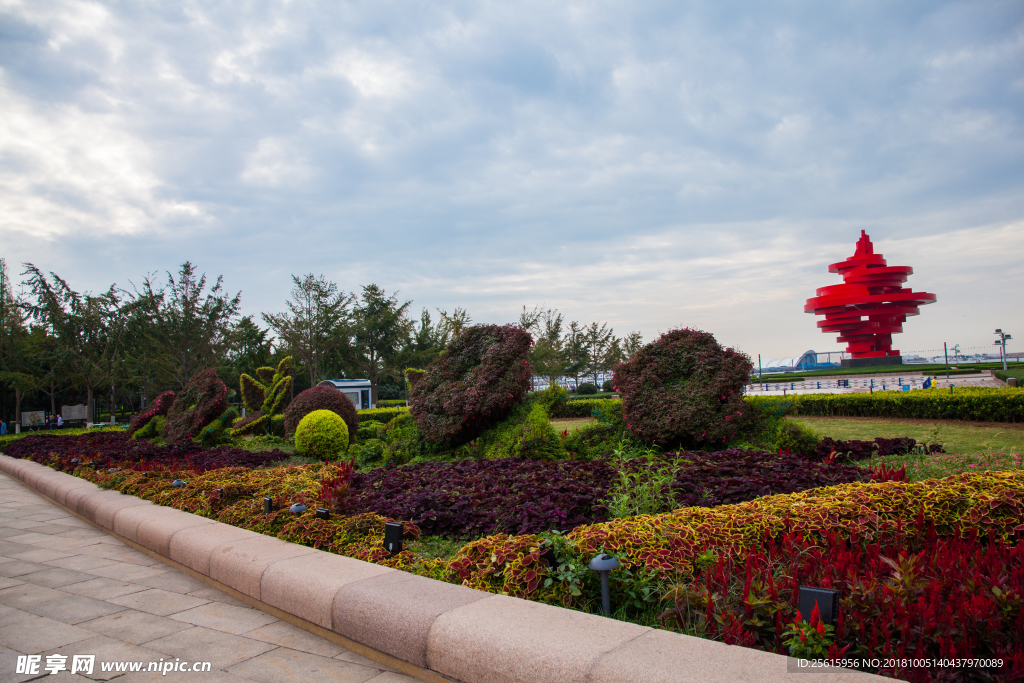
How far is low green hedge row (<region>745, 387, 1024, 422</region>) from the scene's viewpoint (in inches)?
440

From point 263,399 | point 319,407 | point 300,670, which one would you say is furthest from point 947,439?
point 263,399

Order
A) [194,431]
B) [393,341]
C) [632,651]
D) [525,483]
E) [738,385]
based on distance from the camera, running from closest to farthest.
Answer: [632,651] → [525,483] → [738,385] → [194,431] → [393,341]

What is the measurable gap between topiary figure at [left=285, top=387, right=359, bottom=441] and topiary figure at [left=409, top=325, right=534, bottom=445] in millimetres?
2393

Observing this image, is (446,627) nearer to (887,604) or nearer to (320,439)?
(887,604)

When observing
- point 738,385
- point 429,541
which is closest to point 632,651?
point 429,541

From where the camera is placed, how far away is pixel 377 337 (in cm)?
3606

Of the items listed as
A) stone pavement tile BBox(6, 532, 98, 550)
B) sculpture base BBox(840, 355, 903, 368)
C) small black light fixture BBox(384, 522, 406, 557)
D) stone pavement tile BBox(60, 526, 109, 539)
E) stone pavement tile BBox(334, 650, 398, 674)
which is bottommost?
stone pavement tile BBox(60, 526, 109, 539)

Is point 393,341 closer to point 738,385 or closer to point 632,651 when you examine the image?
point 738,385

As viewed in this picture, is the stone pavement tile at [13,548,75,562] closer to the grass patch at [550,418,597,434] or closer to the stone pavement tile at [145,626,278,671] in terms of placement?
the stone pavement tile at [145,626,278,671]

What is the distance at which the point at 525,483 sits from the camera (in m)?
5.45

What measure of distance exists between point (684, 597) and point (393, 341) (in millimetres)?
34817

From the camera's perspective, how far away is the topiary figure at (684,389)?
7.73 m

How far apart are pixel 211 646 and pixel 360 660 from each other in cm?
83

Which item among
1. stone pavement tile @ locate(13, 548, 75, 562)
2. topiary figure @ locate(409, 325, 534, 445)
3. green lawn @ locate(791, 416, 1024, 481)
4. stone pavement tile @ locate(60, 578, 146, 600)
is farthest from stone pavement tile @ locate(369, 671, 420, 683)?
topiary figure @ locate(409, 325, 534, 445)
